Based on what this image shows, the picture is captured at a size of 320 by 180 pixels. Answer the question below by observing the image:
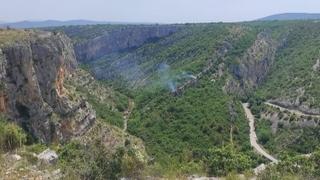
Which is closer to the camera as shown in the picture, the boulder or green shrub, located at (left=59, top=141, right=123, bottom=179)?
green shrub, located at (left=59, top=141, right=123, bottom=179)

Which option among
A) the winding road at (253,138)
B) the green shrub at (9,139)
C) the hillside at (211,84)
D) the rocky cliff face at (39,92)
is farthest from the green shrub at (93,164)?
the winding road at (253,138)

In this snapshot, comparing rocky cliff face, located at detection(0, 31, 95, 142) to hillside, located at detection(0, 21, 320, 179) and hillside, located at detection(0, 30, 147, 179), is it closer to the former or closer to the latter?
hillside, located at detection(0, 30, 147, 179)

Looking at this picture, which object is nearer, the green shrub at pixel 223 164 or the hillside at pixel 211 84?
the green shrub at pixel 223 164

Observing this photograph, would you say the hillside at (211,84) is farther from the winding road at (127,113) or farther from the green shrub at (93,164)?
the green shrub at (93,164)

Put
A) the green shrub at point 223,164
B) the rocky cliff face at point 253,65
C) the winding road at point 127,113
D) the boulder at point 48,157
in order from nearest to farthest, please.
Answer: the boulder at point 48,157
the green shrub at point 223,164
the winding road at point 127,113
the rocky cliff face at point 253,65

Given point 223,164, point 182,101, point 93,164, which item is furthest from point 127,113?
point 93,164

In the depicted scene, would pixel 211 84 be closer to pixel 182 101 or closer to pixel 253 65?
pixel 182 101

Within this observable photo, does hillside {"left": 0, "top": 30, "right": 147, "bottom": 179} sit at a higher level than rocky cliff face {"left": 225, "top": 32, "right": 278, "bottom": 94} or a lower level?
higher

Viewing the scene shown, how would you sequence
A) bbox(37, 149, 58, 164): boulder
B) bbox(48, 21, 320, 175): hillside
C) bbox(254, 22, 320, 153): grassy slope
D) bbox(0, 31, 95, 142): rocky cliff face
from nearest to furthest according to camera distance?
bbox(37, 149, 58, 164): boulder
bbox(0, 31, 95, 142): rocky cliff face
bbox(254, 22, 320, 153): grassy slope
bbox(48, 21, 320, 175): hillside

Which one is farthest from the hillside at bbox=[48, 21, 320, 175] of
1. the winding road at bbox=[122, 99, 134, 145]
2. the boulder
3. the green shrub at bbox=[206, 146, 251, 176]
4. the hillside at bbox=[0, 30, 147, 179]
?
the boulder

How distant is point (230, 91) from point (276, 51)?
163 ft

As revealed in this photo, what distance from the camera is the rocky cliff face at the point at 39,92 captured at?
2749 inches

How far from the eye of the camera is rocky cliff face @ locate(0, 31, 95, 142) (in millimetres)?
69812

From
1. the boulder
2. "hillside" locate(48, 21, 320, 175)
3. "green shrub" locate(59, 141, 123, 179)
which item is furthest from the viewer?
"hillside" locate(48, 21, 320, 175)
